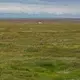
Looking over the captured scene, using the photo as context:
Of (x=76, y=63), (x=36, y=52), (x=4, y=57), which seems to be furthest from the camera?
(x=36, y=52)

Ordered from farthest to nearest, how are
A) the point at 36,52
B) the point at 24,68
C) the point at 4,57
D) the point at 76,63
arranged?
the point at 36,52
the point at 4,57
the point at 76,63
the point at 24,68

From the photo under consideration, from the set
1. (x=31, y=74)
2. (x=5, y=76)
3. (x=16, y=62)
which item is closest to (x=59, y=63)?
(x=16, y=62)

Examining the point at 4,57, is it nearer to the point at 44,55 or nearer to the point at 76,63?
the point at 44,55

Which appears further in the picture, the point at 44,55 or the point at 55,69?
the point at 44,55

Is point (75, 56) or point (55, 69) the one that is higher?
point (75, 56)

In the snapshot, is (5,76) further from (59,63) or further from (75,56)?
(75,56)

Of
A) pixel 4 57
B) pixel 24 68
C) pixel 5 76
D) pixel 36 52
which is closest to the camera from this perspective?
pixel 5 76

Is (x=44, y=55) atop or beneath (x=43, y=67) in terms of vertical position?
atop

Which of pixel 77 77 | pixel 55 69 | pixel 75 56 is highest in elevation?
pixel 75 56

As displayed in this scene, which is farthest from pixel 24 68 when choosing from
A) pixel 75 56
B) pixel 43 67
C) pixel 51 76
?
pixel 75 56
